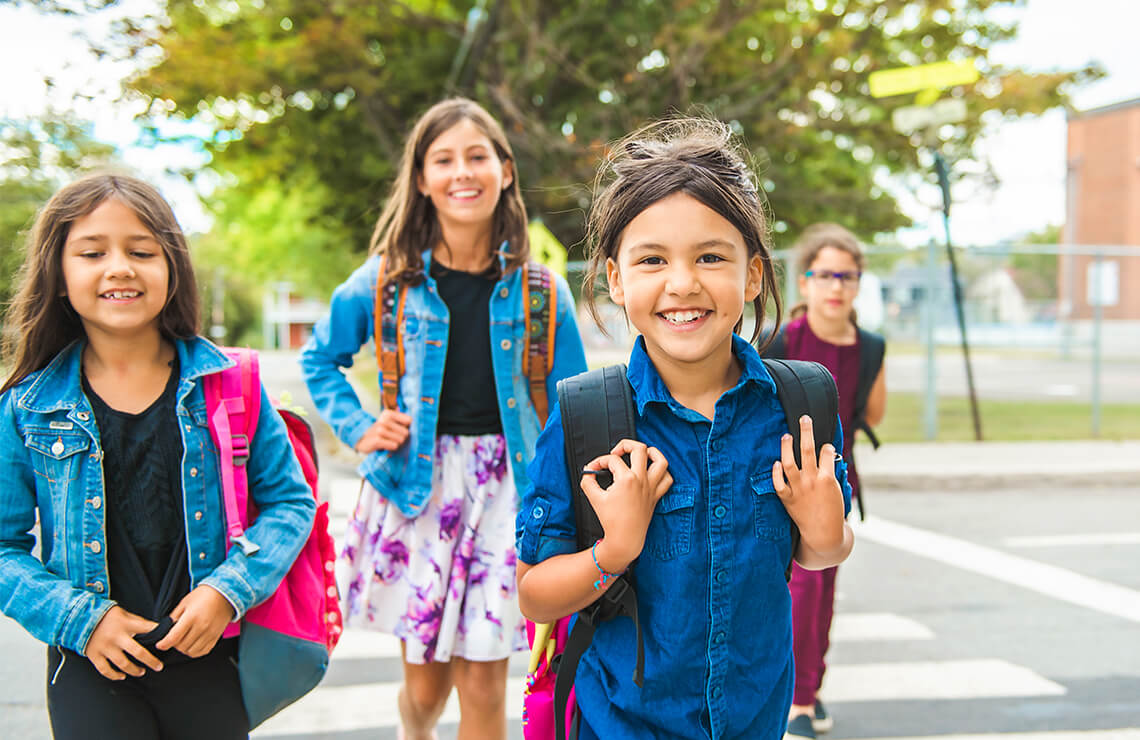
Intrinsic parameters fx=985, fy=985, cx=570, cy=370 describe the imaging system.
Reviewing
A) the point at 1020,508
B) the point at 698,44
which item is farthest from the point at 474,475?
the point at 698,44

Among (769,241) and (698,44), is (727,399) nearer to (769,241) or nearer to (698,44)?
(769,241)

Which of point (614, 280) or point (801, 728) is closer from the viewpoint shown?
point (614, 280)

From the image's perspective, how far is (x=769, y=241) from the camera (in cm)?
212

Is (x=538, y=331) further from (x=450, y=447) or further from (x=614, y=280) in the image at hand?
(x=614, y=280)

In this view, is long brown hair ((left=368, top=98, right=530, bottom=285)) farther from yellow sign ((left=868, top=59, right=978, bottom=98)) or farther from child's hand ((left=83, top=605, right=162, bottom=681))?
yellow sign ((left=868, top=59, right=978, bottom=98))

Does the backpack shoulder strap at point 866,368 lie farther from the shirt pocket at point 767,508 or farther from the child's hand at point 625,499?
the child's hand at point 625,499

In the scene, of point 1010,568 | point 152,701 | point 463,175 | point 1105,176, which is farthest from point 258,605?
point 1105,176

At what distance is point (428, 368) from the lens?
3.04m

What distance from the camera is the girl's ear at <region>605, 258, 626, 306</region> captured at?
201cm

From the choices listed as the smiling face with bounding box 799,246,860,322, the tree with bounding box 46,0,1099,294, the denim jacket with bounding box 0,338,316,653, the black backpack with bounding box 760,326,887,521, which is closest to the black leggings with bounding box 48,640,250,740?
the denim jacket with bounding box 0,338,316,653

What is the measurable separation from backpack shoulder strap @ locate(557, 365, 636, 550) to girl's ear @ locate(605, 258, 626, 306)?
21cm

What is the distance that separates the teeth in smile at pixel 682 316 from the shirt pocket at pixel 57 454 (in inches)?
50.8

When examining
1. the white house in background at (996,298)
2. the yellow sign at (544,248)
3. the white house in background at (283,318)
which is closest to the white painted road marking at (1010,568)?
the yellow sign at (544,248)

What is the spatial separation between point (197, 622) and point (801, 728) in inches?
99.7
